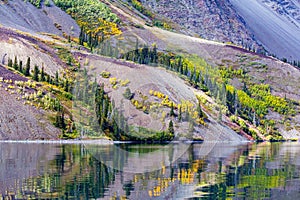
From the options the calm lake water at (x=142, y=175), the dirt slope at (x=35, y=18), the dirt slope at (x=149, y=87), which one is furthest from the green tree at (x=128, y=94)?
the dirt slope at (x=35, y=18)

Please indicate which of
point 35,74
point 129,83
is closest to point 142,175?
point 129,83

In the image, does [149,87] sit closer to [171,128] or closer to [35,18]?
[171,128]

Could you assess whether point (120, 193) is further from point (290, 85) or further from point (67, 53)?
point (290, 85)

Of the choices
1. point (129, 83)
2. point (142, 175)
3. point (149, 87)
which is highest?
point (129, 83)

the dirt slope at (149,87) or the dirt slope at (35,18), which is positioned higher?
the dirt slope at (35,18)

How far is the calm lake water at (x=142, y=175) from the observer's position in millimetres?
37531

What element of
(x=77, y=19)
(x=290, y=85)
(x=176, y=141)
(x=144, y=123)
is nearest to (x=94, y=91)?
(x=176, y=141)

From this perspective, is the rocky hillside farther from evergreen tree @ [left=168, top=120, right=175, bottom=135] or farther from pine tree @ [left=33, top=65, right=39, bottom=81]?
pine tree @ [left=33, top=65, right=39, bottom=81]

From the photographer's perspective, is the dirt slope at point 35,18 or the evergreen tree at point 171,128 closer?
the evergreen tree at point 171,128

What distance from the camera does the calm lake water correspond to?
37.5 meters

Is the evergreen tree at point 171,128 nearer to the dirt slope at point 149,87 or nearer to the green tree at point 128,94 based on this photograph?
the dirt slope at point 149,87

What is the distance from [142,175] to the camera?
150ft

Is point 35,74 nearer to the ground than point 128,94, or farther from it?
farther from it

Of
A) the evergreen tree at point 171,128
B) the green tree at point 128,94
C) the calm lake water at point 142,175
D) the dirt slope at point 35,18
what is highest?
the dirt slope at point 35,18
